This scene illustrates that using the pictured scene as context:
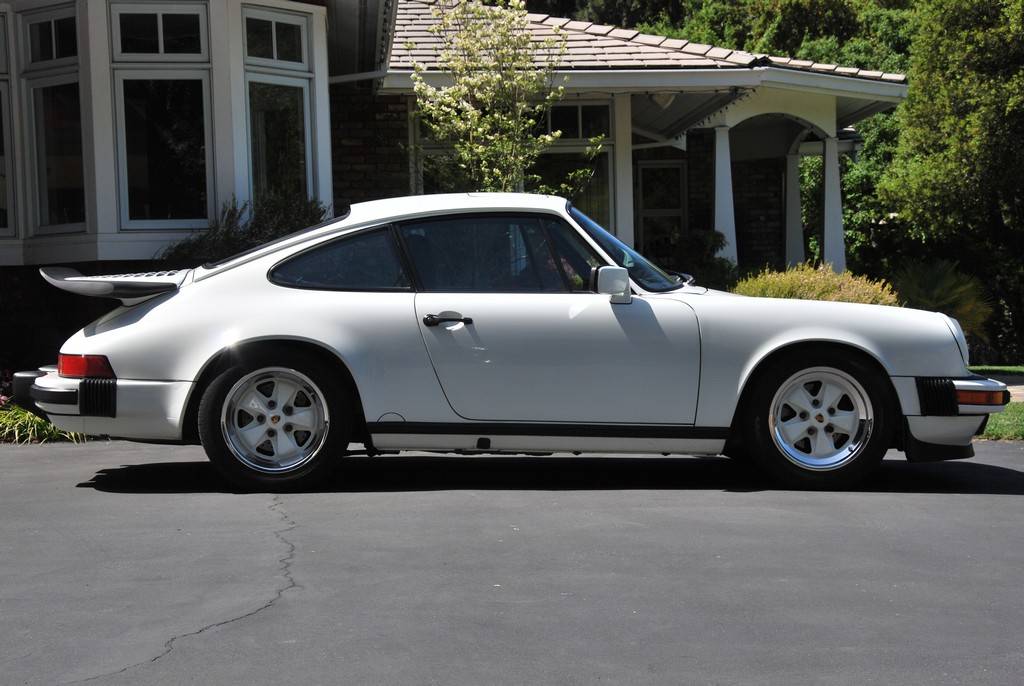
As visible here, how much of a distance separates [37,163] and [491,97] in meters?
4.47

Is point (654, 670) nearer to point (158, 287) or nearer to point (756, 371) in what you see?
point (756, 371)

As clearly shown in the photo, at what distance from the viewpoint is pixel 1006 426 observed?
909cm

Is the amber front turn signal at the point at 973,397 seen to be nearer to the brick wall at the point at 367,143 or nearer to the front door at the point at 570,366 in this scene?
the front door at the point at 570,366

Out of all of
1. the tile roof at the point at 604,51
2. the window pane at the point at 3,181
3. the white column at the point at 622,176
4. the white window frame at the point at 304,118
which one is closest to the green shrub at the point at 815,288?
the tile roof at the point at 604,51

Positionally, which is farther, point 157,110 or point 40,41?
point 40,41

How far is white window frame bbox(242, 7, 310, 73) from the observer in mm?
10922

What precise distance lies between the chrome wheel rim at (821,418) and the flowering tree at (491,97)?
651 centimetres

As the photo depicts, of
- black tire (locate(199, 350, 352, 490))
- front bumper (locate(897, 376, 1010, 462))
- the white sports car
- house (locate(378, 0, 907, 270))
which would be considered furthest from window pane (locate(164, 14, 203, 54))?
front bumper (locate(897, 376, 1010, 462))

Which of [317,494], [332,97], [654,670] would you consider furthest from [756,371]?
[332,97]

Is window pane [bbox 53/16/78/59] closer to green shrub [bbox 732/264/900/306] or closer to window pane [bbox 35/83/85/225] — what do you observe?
window pane [bbox 35/83/85/225]

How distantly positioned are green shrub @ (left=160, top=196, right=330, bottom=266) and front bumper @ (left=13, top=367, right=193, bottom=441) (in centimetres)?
352

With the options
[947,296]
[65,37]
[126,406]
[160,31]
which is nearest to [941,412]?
Result: [126,406]

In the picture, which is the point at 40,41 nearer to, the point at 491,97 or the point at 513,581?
the point at 491,97

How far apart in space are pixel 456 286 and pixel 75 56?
587 centimetres
